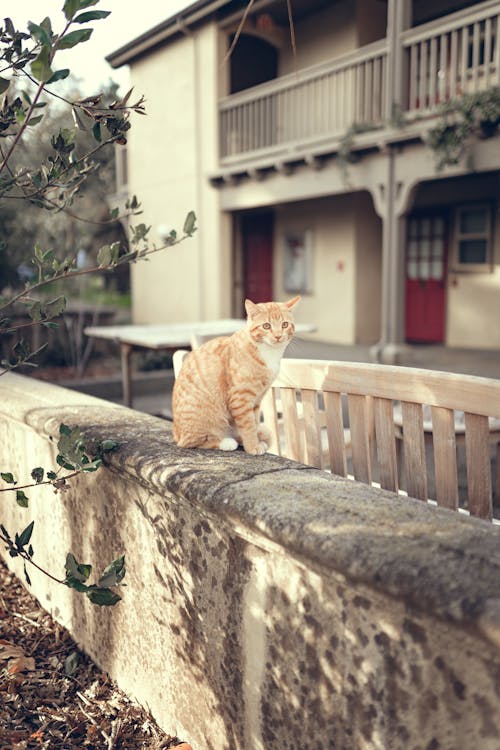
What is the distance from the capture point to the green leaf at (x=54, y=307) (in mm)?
2117

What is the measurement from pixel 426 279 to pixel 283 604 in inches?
450

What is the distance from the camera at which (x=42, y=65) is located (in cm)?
159

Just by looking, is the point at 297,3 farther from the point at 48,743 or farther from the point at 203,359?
the point at 48,743

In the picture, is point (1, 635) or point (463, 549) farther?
point (1, 635)

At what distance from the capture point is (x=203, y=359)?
2.29m

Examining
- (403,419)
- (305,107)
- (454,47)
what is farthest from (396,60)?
(403,419)

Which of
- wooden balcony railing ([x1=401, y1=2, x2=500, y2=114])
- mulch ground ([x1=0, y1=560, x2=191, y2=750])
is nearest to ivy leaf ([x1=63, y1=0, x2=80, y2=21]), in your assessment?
mulch ground ([x1=0, y1=560, x2=191, y2=750])

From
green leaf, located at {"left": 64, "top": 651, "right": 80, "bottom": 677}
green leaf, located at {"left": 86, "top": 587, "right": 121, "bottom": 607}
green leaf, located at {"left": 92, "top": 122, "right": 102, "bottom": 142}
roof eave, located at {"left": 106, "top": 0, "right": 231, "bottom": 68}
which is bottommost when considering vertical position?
green leaf, located at {"left": 64, "top": 651, "right": 80, "bottom": 677}

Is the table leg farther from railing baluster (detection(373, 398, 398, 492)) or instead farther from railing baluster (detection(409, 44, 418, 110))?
railing baluster (detection(409, 44, 418, 110))

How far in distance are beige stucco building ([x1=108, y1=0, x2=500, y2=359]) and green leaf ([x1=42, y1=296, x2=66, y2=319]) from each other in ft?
24.2

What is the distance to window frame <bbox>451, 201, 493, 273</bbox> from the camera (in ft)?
35.9

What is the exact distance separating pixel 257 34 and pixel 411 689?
43.9 feet

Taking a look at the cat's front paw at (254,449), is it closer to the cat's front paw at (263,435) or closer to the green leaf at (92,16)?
the cat's front paw at (263,435)

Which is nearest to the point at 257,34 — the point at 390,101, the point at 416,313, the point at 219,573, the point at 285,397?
the point at 390,101
